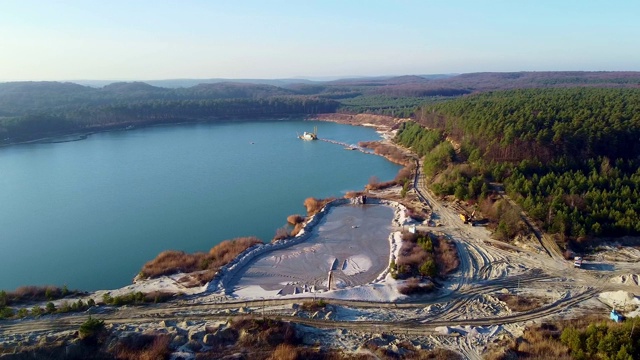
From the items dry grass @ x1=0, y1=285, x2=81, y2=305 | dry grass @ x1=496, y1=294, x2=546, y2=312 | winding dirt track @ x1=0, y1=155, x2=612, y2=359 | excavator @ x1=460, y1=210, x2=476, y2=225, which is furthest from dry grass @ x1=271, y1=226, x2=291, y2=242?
dry grass @ x1=496, y1=294, x2=546, y2=312

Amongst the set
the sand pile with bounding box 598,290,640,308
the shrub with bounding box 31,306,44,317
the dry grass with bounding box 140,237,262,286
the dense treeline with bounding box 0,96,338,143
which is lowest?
the sand pile with bounding box 598,290,640,308

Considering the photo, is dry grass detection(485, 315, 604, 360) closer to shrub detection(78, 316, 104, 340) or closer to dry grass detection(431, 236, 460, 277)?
dry grass detection(431, 236, 460, 277)

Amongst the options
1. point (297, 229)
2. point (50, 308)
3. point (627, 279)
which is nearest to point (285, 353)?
point (50, 308)

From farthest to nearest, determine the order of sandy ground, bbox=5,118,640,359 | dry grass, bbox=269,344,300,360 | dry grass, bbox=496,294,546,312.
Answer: dry grass, bbox=496,294,546,312 → sandy ground, bbox=5,118,640,359 → dry grass, bbox=269,344,300,360

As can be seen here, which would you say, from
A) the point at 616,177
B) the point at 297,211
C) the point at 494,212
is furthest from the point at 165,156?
the point at 616,177

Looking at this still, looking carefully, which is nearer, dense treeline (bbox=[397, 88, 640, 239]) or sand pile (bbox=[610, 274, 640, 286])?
sand pile (bbox=[610, 274, 640, 286])

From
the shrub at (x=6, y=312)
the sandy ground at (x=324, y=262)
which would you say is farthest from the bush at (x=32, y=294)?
the sandy ground at (x=324, y=262)

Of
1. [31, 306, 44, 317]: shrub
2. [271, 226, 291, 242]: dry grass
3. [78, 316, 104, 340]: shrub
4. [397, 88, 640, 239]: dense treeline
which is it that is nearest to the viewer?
[78, 316, 104, 340]: shrub

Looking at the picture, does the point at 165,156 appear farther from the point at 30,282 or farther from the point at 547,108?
the point at 547,108
